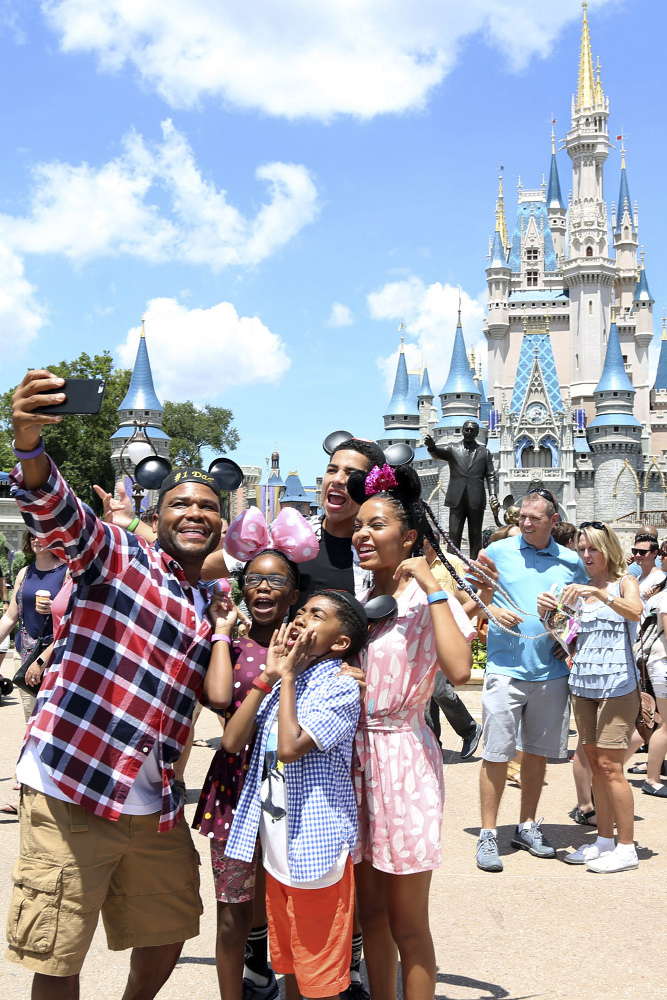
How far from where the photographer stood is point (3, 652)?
28.0 feet

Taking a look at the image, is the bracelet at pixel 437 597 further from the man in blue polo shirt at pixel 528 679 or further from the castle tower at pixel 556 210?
the castle tower at pixel 556 210

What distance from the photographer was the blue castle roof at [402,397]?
6400 cm

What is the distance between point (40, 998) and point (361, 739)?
1.19 meters

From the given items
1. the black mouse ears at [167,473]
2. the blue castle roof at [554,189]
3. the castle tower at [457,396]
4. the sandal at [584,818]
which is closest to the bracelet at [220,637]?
the black mouse ears at [167,473]

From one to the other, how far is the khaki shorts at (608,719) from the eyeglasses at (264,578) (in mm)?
2733

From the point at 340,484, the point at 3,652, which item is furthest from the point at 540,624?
the point at 3,652

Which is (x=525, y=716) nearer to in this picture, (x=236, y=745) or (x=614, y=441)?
(x=236, y=745)

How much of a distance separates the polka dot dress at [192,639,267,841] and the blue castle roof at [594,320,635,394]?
2339 inches

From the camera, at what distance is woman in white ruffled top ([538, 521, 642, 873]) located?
16.0ft

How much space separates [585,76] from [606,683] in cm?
7170

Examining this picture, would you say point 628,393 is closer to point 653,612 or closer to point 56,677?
point 653,612

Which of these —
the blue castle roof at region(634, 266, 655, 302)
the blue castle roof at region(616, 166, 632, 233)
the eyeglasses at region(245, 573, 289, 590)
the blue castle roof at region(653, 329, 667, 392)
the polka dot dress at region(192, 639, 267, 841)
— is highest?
the blue castle roof at region(616, 166, 632, 233)

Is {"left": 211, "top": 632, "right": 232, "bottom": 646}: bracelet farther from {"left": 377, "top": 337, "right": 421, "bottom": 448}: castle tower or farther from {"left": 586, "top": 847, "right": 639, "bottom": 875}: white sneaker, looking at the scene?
{"left": 377, "top": 337, "right": 421, "bottom": 448}: castle tower

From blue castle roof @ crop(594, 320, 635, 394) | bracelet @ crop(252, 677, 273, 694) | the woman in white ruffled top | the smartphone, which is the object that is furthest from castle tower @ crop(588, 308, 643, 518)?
the smartphone
